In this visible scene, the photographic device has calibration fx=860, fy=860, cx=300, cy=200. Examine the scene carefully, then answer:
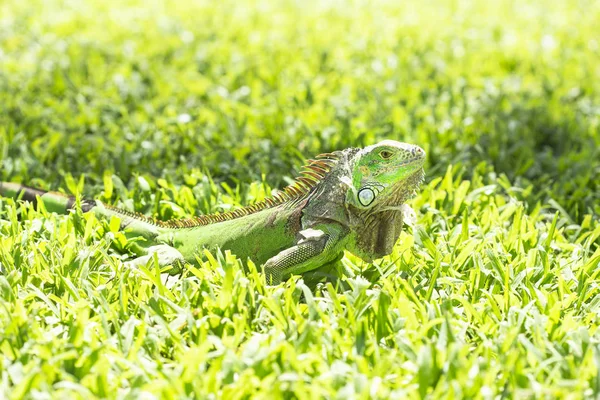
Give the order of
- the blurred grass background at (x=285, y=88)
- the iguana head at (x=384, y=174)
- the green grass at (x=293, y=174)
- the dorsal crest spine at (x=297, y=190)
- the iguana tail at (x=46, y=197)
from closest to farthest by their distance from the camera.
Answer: the green grass at (x=293, y=174), the iguana head at (x=384, y=174), the dorsal crest spine at (x=297, y=190), the iguana tail at (x=46, y=197), the blurred grass background at (x=285, y=88)

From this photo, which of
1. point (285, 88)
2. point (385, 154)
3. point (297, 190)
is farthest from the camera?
point (285, 88)

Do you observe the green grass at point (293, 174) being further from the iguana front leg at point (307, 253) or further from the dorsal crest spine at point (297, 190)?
the dorsal crest spine at point (297, 190)

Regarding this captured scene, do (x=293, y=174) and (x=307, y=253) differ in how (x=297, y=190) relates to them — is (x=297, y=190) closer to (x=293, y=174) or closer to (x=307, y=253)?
(x=307, y=253)

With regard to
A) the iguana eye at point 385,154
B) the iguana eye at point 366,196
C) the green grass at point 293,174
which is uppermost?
the iguana eye at point 385,154

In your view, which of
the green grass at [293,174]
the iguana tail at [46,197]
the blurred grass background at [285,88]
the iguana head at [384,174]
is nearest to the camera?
the green grass at [293,174]

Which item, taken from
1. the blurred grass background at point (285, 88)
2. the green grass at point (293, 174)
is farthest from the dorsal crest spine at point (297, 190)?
the blurred grass background at point (285, 88)

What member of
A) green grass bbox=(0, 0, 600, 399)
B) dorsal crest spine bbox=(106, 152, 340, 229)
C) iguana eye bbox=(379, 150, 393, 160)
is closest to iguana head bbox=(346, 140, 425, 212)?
iguana eye bbox=(379, 150, 393, 160)

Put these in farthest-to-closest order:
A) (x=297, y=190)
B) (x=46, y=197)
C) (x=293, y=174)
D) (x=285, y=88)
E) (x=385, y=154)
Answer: (x=285, y=88)
(x=293, y=174)
(x=46, y=197)
(x=297, y=190)
(x=385, y=154)

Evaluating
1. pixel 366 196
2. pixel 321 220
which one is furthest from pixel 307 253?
pixel 366 196
